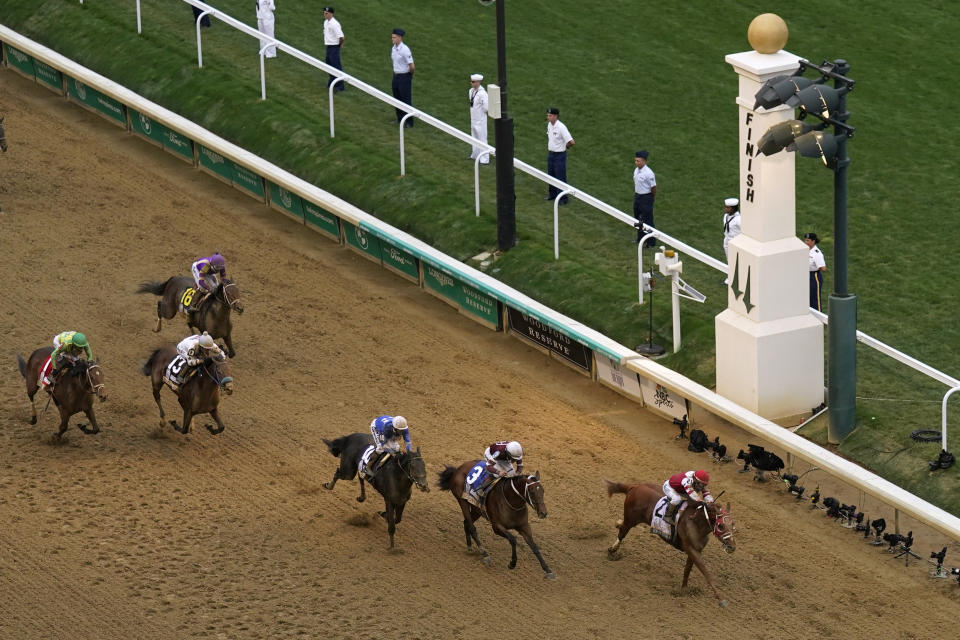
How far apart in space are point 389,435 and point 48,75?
1207 centimetres

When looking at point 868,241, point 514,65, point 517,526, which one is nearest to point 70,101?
point 514,65

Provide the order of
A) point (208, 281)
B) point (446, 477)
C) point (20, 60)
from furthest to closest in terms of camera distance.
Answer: point (20, 60) < point (208, 281) < point (446, 477)

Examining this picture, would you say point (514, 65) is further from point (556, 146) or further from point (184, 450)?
point (184, 450)

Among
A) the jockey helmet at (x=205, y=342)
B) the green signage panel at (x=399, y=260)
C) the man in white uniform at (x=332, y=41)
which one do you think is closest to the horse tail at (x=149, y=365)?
the jockey helmet at (x=205, y=342)

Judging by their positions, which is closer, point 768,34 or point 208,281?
point 768,34

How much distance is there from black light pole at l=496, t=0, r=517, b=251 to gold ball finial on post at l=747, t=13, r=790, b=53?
124 inches

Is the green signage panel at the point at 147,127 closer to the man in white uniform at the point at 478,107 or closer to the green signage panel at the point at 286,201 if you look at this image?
the green signage panel at the point at 286,201

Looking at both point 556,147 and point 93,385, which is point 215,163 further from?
point 93,385

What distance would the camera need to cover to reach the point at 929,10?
25.6 m

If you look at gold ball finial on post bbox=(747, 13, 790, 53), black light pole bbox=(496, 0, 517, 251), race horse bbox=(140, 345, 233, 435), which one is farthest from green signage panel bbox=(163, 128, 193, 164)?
gold ball finial on post bbox=(747, 13, 790, 53)

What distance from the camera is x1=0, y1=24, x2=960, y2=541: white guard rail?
49.0ft

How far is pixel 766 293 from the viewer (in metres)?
16.2

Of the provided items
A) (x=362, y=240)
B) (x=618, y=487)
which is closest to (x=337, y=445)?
(x=618, y=487)

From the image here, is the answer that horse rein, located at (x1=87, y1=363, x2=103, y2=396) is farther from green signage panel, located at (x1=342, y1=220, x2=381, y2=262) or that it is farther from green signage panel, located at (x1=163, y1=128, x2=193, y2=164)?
green signage panel, located at (x1=163, y1=128, x2=193, y2=164)
